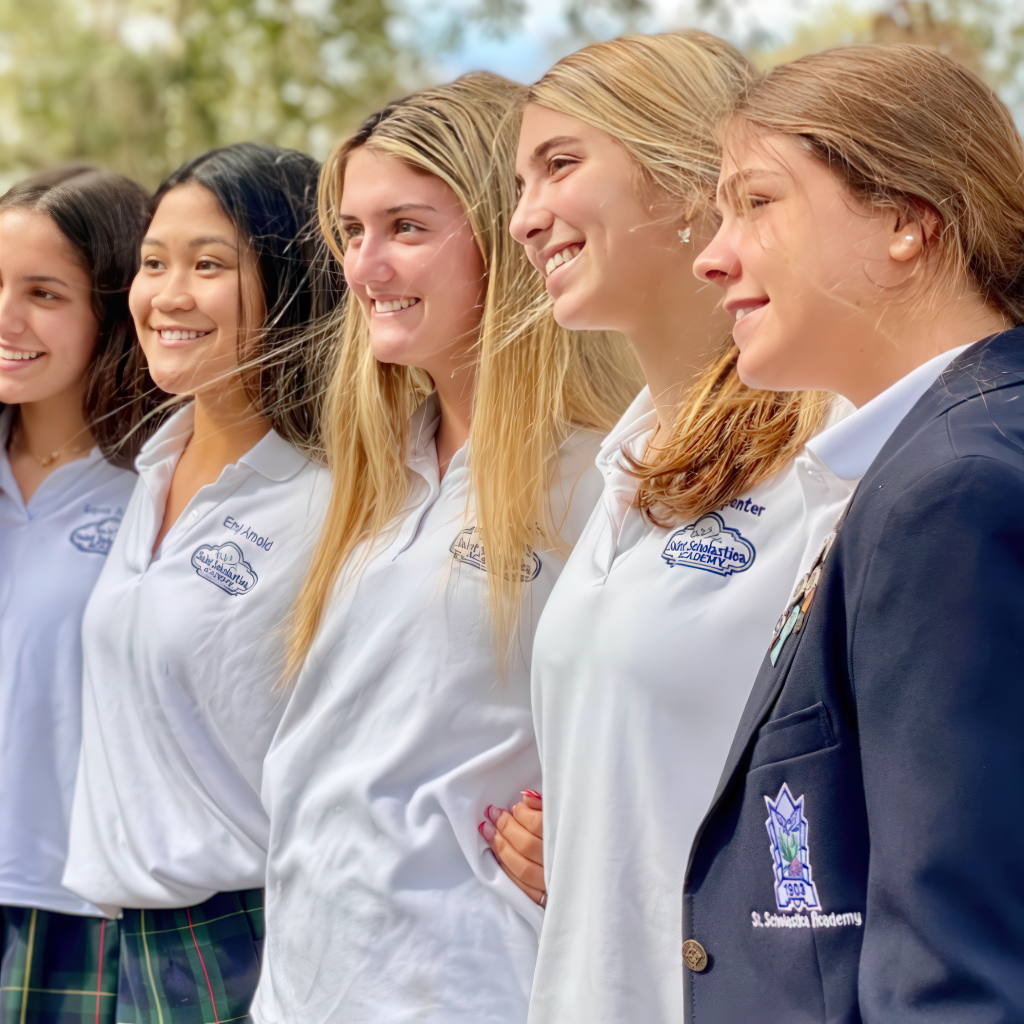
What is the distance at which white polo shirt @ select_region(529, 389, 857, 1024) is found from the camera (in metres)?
1.60

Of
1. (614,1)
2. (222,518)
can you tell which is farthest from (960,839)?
(614,1)

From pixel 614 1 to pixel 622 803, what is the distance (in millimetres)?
5117

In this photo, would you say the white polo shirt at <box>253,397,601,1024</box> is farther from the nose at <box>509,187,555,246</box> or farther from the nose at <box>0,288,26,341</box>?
the nose at <box>0,288,26,341</box>

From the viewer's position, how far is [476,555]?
2105 millimetres

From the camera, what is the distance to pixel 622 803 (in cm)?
168

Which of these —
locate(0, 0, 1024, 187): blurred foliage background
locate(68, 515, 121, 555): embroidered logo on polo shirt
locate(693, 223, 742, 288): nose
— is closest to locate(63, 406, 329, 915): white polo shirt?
locate(68, 515, 121, 555): embroidered logo on polo shirt

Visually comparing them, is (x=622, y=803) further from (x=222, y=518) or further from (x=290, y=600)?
(x=222, y=518)

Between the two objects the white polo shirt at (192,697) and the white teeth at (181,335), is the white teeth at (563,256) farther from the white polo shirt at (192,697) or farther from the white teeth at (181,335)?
the white teeth at (181,335)

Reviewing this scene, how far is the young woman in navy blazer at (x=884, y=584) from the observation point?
3.33 ft

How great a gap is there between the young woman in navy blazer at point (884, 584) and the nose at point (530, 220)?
476 mm

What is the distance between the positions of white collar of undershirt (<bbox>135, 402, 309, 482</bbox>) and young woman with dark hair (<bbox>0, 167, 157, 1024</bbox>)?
0.58 feet

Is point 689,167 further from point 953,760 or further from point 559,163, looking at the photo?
point 953,760

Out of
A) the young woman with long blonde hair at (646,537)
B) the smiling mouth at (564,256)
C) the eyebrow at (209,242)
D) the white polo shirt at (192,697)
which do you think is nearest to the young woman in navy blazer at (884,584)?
the young woman with long blonde hair at (646,537)

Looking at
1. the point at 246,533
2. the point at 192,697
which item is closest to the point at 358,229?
the point at 246,533
